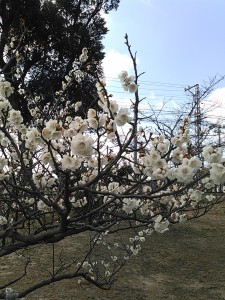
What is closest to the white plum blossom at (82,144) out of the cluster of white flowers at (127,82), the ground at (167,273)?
the cluster of white flowers at (127,82)

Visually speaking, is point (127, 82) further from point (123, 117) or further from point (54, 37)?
point (54, 37)

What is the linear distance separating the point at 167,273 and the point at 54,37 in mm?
6593

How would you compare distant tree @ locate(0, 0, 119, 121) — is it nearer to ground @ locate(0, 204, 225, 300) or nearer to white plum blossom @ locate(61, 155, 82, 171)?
ground @ locate(0, 204, 225, 300)

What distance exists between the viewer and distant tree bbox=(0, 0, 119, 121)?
30.0 ft

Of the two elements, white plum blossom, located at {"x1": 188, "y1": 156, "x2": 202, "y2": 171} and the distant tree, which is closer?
white plum blossom, located at {"x1": 188, "y1": 156, "x2": 202, "y2": 171}

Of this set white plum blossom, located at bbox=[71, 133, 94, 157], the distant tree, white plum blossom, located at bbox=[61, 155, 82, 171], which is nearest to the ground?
the distant tree

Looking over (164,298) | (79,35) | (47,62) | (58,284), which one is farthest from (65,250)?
(79,35)

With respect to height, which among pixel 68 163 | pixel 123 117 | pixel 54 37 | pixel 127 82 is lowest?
pixel 68 163

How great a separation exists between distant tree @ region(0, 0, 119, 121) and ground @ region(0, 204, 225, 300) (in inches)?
146

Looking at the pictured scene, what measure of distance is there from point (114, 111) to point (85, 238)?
7097 millimetres

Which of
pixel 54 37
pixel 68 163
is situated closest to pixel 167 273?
pixel 68 163

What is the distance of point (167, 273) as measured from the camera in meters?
6.77

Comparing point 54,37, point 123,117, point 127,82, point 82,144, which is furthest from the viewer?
point 54,37

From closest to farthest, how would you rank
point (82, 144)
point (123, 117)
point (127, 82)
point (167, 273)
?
point (82, 144)
point (123, 117)
point (127, 82)
point (167, 273)
